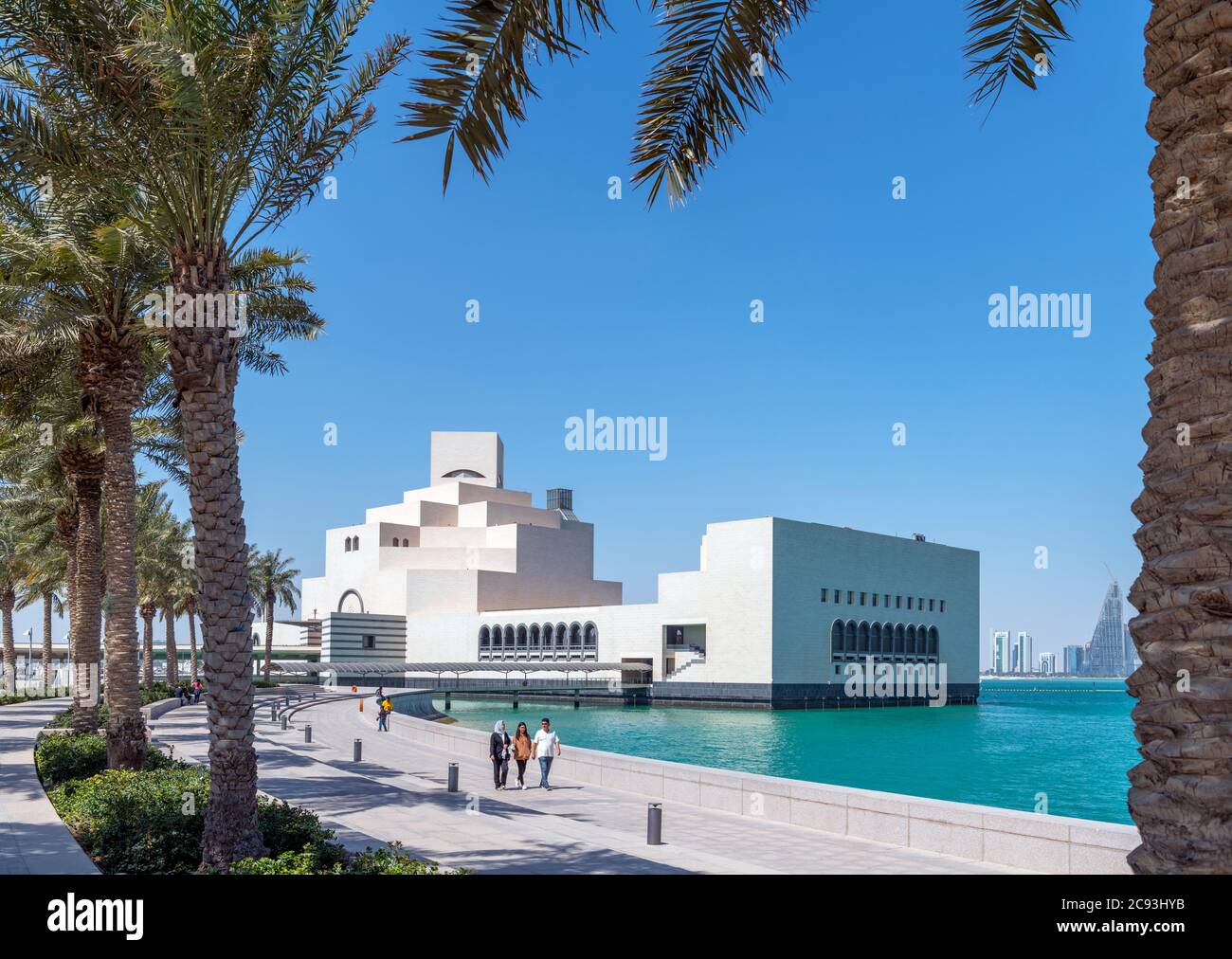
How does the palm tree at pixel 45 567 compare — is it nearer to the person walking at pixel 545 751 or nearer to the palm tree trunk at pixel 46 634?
the palm tree trunk at pixel 46 634

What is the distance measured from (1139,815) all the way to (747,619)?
7029 centimetres

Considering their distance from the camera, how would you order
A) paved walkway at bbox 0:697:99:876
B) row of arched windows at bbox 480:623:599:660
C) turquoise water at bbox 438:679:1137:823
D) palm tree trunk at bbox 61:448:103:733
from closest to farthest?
paved walkway at bbox 0:697:99:876
palm tree trunk at bbox 61:448:103:733
turquoise water at bbox 438:679:1137:823
row of arched windows at bbox 480:623:599:660

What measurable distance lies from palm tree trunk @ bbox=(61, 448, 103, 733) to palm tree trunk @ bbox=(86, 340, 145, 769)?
450 cm

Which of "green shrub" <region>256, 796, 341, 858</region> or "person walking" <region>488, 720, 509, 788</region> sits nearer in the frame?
"green shrub" <region>256, 796, 341, 858</region>

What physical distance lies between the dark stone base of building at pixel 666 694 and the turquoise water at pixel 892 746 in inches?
56.6

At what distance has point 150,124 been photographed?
11.1 m

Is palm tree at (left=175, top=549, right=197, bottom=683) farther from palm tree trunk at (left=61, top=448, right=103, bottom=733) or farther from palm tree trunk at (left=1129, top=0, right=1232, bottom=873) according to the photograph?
palm tree trunk at (left=1129, top=0, right=1232, bottom=873)

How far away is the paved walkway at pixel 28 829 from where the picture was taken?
35.1ft

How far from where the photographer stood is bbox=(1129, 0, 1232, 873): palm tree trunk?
3.86 meters

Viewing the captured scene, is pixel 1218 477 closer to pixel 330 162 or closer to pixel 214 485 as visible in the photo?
pixel 214 485

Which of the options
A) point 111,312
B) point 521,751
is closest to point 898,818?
point 521,751

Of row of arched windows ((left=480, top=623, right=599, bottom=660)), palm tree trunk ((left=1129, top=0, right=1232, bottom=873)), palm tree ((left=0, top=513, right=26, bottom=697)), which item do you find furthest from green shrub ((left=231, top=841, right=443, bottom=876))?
row of arched windows ((left=480, top=623, right=599, bottom=660))

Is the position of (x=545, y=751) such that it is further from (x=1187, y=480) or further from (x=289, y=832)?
(x=1187, y=480)
